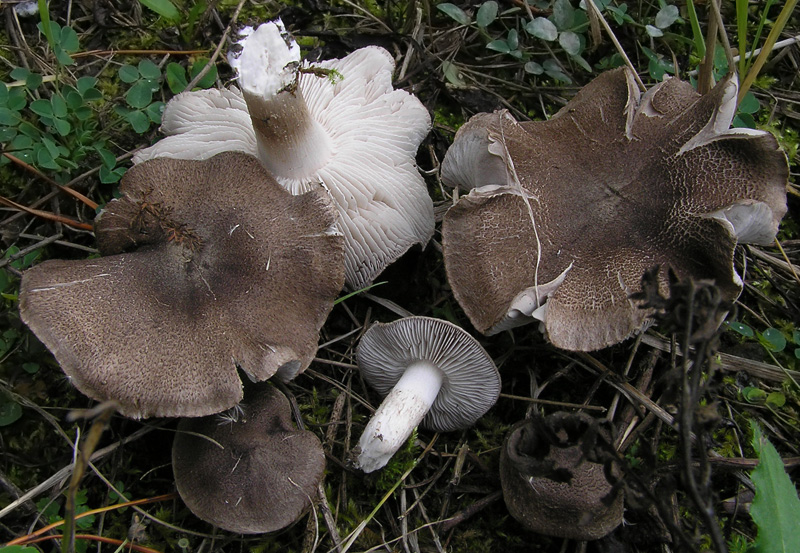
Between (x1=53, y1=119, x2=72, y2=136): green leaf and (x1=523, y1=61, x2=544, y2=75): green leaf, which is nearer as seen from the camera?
(x1=53, y1=119, x2=72, y2=136): green leaf

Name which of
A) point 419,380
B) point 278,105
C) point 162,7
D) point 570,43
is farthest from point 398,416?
point 162,7

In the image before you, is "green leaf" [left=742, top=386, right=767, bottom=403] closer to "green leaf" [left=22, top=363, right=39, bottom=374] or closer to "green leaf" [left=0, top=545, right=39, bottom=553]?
"green leaf" [left=0, top=545, right=39, bottom=553]

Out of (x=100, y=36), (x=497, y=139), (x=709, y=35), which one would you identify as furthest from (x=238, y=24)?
(x=709, y=35)

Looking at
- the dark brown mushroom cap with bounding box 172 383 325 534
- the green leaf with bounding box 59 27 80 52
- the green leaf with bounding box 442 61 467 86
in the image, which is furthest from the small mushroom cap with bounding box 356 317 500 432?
the green leaf with bounding box 59 27 80 52

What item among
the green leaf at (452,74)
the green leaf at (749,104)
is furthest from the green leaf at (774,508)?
the green leaf at (452,74)

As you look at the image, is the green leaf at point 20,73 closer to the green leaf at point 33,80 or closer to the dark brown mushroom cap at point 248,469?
the green leaf at point 33,80

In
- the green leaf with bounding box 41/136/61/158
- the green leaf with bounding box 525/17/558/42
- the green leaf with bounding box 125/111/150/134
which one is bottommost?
the green leaf with bounding box 41/136/61/158

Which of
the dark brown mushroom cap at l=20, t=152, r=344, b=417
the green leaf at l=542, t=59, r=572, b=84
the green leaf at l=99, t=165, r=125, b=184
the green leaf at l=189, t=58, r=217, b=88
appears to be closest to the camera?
the dark brown mushroom cap at l=20, t=152, r=344, b=417
